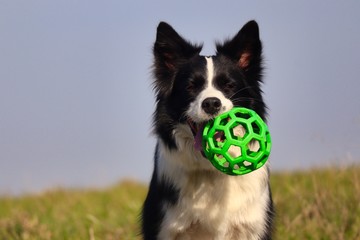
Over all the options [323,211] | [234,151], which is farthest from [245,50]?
[323,211]

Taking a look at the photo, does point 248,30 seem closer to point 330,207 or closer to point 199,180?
point 199,180

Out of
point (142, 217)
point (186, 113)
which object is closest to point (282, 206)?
point (142, 217)

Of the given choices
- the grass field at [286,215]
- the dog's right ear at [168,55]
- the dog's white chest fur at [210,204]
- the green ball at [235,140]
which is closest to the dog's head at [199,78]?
the dog's right ear at [168,55]

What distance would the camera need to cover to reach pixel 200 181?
4.50 meters

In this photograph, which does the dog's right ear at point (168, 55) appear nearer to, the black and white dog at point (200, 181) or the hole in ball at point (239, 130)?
the black and white dog at point (200, 181)

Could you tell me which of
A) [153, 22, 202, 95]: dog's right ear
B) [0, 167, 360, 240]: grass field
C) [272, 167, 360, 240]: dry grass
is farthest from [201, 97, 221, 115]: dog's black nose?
[272, 167, 360, 240]: dry grass

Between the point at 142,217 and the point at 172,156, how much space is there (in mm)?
691

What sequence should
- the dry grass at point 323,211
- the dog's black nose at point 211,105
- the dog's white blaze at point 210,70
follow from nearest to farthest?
the dog's black nose at point 211,105, the dog's white blaze at point 210,70, the dry grass at point 323,211

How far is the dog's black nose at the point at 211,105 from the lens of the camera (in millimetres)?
4062

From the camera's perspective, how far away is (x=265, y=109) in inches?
181

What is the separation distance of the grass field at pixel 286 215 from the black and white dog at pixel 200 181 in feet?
3.47

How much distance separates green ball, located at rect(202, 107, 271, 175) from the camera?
154 inches

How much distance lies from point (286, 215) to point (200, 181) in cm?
249

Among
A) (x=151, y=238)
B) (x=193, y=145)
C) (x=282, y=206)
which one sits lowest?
(x=282, y=206)
